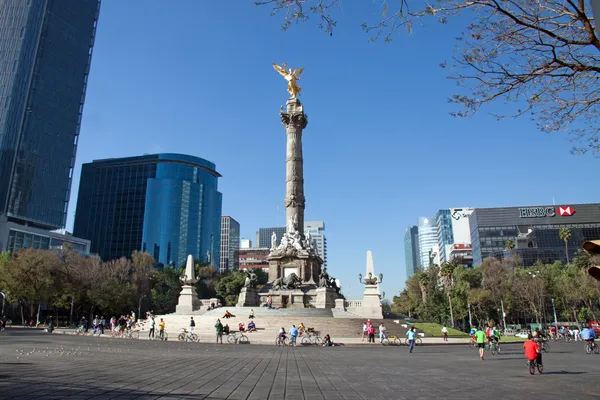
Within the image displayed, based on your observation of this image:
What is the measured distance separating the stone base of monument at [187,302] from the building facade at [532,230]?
74117 mm

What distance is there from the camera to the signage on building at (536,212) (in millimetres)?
104794

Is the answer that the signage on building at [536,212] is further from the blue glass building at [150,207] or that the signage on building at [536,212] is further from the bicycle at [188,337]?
the bicycle at [188,337]

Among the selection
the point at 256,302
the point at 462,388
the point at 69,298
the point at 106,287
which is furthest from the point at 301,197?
the point at 462,388

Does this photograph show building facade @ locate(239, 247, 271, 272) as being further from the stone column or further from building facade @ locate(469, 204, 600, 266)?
the stone column

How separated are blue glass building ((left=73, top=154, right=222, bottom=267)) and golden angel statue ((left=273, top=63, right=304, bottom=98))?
78175mm

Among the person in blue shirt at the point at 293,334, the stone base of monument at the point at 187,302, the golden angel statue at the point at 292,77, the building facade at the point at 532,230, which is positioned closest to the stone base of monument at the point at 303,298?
the stone base of monument at the point at 187,302

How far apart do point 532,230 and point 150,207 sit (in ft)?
325

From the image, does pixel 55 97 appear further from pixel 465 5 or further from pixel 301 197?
pixel 465 5

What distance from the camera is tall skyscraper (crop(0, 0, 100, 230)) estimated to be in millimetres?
89000

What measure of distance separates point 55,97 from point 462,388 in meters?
109

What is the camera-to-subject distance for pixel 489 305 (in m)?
65.7

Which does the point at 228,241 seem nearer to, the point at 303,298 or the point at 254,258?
the point at 254,258

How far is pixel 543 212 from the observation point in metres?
106

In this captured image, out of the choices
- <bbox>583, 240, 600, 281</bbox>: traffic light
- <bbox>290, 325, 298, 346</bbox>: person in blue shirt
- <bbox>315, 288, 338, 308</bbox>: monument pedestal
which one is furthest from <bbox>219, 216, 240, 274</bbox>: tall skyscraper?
<bbox>583, 240, 600, 281</bbox>: traffic light
